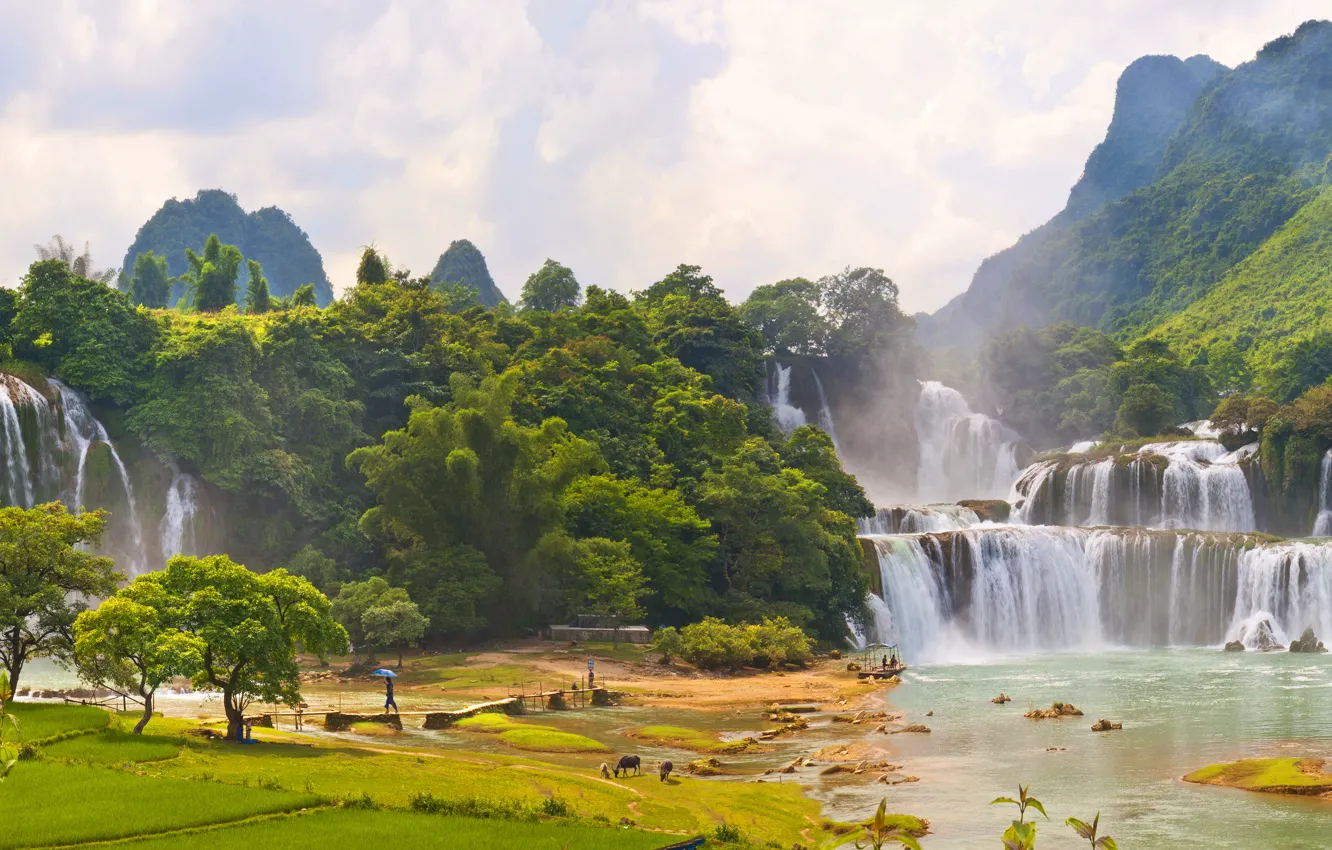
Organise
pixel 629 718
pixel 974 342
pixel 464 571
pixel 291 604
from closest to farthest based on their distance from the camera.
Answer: pixel 291 604, pixel 629 718, pixel 464 571, pixel 974 342

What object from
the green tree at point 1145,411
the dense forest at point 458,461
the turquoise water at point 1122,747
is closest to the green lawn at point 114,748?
the turquoise water at point 1122,747

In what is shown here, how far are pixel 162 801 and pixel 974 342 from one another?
460ft

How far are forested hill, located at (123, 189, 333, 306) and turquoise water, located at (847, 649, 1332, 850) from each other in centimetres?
11924

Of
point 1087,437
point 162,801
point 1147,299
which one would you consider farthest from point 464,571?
point 1147,299

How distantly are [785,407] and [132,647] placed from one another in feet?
223

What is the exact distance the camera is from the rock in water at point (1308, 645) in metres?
48.3

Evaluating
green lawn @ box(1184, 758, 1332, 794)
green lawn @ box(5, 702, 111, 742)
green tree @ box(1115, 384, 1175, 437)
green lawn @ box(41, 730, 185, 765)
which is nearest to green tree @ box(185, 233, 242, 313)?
green lawn @ box(5, 702, 111, 742)

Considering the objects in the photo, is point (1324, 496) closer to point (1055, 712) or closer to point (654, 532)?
point (654, 532)

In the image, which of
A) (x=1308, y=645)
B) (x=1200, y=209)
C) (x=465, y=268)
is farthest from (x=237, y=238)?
(x=1308, y=645)

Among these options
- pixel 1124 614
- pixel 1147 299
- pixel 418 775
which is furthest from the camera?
pixel 1147 299

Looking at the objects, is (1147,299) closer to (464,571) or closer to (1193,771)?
(464,571)

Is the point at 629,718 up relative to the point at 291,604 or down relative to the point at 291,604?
down

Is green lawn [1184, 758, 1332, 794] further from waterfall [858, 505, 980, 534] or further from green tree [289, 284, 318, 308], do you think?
green tree [289, 284, 318, 308]

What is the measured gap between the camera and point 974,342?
497 ft
